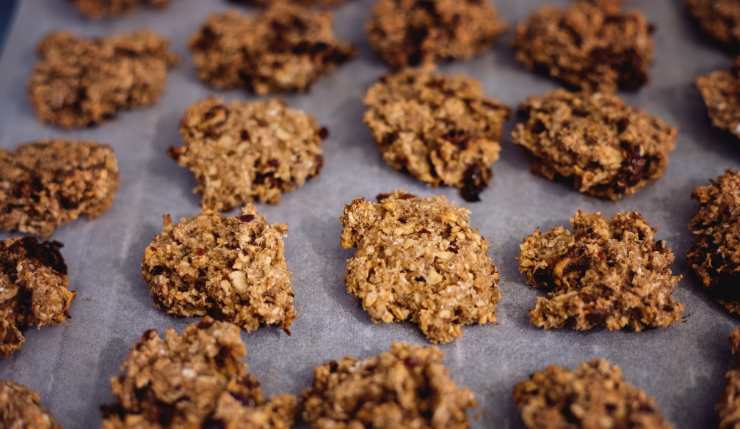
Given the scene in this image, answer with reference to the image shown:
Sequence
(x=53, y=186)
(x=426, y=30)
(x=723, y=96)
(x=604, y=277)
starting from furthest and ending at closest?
(x=426, y=30)
(x=723, y=96)
(x=53, y=186)
(x=604, y=277)

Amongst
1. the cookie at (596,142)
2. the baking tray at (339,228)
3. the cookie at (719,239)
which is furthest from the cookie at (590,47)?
the cookie at (719,239)

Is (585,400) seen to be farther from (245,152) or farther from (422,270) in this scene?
(245,152)

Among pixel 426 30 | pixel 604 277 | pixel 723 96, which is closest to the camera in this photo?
pixel 604 277

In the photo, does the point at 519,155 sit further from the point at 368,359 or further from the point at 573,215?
the point at 368,359

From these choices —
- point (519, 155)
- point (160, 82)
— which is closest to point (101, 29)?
point (160, 82)

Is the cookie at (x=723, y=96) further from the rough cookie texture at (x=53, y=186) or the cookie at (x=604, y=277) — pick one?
the rough cookie texture at (x=53, y=186)

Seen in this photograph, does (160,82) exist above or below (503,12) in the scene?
below

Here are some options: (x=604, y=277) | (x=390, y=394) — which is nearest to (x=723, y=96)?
(x=604, y=277)
